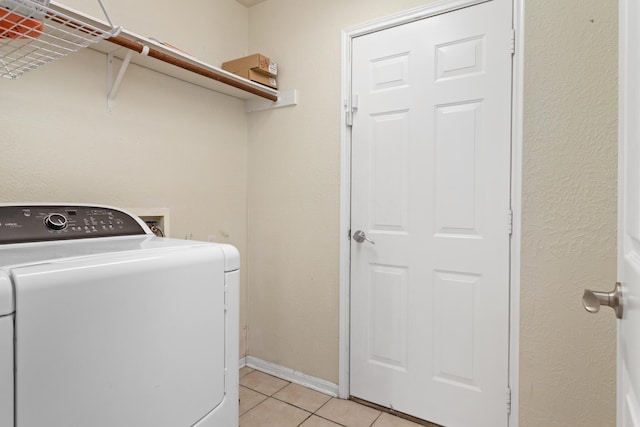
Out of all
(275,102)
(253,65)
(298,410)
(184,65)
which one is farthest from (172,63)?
(298,410)

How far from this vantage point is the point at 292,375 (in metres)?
2.28

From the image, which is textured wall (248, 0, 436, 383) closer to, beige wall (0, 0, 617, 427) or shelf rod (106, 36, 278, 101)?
beige wall (0, 0, 617, 427)

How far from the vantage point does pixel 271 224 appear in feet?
7.84

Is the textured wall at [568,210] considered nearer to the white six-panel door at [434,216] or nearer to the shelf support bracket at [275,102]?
the white six-panel door at [434,216]

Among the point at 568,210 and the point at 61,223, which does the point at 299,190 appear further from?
the point at 568,210

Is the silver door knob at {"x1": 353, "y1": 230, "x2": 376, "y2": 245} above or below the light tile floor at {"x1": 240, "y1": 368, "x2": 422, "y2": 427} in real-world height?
above

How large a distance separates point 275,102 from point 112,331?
6.05 feet

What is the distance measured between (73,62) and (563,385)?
247 centimetres

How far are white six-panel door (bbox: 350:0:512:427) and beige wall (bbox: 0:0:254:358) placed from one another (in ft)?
2.94

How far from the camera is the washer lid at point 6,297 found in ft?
2.07

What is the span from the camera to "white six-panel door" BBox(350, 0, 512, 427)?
1638mm

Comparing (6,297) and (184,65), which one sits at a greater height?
(184,65)

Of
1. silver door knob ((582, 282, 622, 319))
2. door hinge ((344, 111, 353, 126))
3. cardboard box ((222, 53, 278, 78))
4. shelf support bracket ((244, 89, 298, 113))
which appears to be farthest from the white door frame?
silver door knob ((582, 282, 622, 319))

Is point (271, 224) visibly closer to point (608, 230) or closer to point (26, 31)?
point (26, 31)
